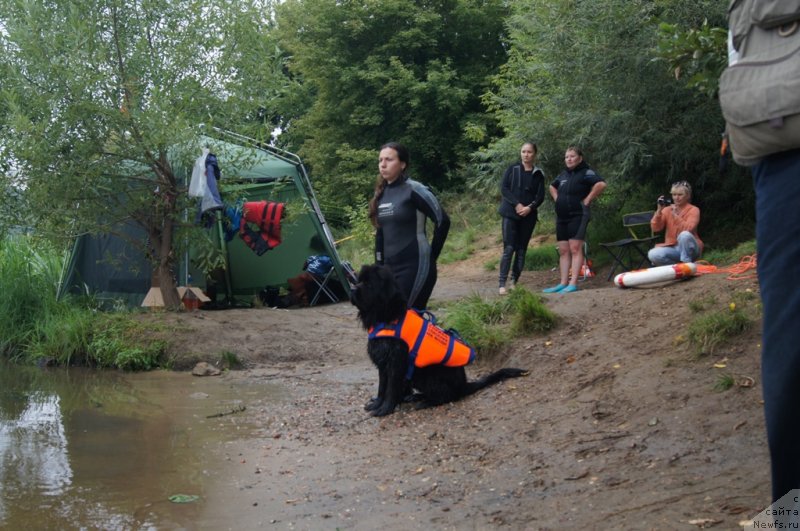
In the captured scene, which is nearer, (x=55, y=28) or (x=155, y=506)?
(x=155, y=506)

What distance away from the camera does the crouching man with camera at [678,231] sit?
880 cm

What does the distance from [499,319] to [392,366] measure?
212cm

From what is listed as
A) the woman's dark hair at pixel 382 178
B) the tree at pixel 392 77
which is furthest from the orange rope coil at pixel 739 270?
the tree at pixel 392 77

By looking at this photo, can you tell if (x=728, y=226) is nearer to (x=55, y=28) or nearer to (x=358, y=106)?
(x=55, y=28)

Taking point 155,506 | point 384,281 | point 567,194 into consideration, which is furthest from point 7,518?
point 567,194

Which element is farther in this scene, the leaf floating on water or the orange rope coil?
the orange rope coil

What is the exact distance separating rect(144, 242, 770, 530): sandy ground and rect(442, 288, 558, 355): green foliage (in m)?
0.15

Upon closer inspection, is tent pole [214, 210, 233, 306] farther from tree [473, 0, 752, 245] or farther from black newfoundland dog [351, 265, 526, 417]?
black newfoundland dog [351, 265, 526, 417]

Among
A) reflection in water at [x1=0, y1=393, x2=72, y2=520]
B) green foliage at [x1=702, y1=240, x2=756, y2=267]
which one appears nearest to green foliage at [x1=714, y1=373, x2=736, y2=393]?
reflection in water at [x1=0, y1=393, x2=72, y2=520]

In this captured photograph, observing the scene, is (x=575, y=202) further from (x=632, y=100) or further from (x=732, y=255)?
(x=632, y=100)

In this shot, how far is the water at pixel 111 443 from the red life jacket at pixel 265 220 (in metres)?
3.49

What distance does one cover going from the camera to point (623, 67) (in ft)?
37.2

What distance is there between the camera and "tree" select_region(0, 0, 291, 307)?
9.66 meters

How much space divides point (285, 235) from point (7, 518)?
8794 millimetres
